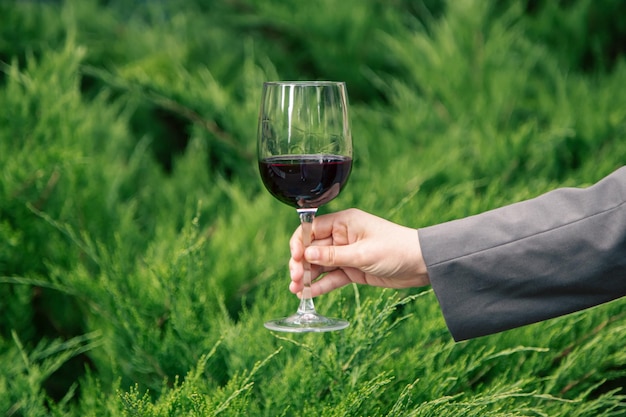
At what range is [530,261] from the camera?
139 cm

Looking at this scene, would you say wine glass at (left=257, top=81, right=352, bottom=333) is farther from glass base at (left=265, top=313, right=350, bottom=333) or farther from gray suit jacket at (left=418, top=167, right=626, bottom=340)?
gray suit jacket at (left=418, top=167, right=626, bottom=340)

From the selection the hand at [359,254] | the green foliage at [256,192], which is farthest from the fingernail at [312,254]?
the green foliage at [256,192]

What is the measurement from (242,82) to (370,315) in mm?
1557

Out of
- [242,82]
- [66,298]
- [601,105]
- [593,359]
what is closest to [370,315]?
[593,359]

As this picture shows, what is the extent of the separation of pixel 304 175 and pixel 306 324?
0.23 metres

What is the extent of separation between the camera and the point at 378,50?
2.82 meters

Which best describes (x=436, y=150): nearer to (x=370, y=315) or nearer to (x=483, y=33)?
(x=483, y=33)

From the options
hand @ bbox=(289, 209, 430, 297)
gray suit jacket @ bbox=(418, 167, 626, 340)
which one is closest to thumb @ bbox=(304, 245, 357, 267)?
hand @ bbox=(289, 209, 430, 297)

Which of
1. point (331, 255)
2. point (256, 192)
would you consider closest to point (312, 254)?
point (331, 255)

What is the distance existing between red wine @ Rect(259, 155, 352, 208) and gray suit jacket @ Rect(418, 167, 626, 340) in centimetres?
16

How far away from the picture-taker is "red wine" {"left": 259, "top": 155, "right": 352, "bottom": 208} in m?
1.36

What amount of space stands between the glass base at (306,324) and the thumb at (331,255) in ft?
0.28

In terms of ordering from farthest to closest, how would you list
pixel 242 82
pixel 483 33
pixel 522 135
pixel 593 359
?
1. pixel 242 82
2. pixel 483 33
3. pixel 522 135
4. pixel 593 359

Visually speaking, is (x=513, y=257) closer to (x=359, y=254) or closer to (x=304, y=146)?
(x=359, y=254)
